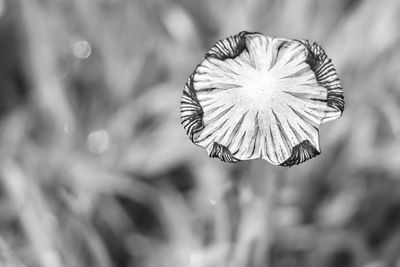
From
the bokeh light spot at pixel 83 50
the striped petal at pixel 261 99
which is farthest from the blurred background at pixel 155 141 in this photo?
the striped petal at pixel 261 99

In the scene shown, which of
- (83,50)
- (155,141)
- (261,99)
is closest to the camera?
(261,99)

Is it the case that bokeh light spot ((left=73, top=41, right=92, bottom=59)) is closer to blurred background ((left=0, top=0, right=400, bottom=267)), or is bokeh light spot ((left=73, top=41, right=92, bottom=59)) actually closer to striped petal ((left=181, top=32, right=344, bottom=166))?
blurred background ((left=0, top=0, right=400, bottom=267))

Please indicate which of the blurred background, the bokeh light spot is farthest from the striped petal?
the bokeh light spot

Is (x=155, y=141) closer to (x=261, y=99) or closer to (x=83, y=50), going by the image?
(x=83, y=50)

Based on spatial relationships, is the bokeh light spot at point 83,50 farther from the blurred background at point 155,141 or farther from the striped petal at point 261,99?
the striped petal at point 261,99

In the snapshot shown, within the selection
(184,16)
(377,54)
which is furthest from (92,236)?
(377,54)

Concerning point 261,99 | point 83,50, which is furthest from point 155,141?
point 261,99

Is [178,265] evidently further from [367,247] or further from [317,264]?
[367,247]
